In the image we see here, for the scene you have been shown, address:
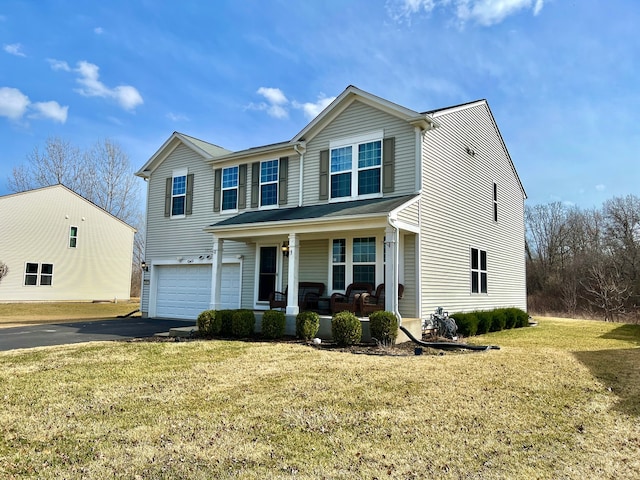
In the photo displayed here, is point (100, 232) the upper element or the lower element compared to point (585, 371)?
upper

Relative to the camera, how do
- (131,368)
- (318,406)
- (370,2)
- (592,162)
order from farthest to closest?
(592,162) < (370,2) < (131,368) < (318,406)

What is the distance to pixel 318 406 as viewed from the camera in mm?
4965

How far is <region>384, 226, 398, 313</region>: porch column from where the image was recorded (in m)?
9.86

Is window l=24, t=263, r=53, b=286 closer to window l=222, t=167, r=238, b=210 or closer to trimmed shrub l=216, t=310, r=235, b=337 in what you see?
window l=222, t=167, r=238, b=210

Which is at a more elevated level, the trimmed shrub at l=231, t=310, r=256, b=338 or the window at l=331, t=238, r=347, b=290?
the window at l=331, t=238, r=347, b=290

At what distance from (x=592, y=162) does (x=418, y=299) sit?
17762 mm

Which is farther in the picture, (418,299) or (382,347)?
(418,299)

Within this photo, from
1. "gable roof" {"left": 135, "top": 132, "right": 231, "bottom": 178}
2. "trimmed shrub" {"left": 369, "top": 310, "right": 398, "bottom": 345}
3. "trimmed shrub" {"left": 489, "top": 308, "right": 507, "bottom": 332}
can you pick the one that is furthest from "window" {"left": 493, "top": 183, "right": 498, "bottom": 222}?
"gable roof" {"left": 135, "top": 132, "right": 231, "bottom": 178}

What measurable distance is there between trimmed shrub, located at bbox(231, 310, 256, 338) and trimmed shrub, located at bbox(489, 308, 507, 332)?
7555 millimetres

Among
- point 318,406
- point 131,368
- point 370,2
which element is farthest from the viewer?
point 370,2

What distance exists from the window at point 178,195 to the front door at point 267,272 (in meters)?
4.22

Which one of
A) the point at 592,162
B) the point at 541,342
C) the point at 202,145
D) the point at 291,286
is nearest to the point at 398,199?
the point at 291,286

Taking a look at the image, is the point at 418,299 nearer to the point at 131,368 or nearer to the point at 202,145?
the point at 131,368

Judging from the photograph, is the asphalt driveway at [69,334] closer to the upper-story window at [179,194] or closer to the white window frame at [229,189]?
the white window frame at [229,189]
